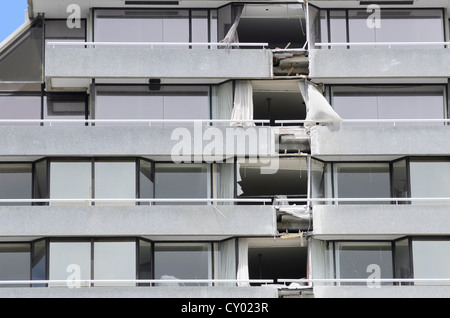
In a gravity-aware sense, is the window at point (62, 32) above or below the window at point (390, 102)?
above

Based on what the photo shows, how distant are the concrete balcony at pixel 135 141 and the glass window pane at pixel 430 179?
5.22 meters

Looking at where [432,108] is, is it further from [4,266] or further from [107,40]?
[4,266]

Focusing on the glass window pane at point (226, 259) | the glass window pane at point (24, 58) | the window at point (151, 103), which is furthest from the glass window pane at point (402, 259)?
the glass window pane at point (24, 58)

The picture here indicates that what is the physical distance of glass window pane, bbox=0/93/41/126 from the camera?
5500 cm

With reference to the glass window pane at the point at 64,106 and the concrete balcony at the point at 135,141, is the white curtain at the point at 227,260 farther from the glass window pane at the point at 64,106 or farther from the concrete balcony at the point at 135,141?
the glass window pane at the point at 64,106

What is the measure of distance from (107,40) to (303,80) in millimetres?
7512

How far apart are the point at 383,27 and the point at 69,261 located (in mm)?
14898

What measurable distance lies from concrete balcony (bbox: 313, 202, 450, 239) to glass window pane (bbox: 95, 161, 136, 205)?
661 cm

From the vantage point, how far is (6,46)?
55.7m

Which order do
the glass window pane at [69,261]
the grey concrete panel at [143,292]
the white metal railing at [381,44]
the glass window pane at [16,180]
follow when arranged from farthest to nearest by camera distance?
the white metal railing at [381,44] < the glass window pane at [16,180] < the glass window pane at [69,261] < the grey concrete panel at [143,292]

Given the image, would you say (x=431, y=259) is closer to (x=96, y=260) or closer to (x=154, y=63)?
(x=96, y=260)

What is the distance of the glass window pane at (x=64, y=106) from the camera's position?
55.0 meters
